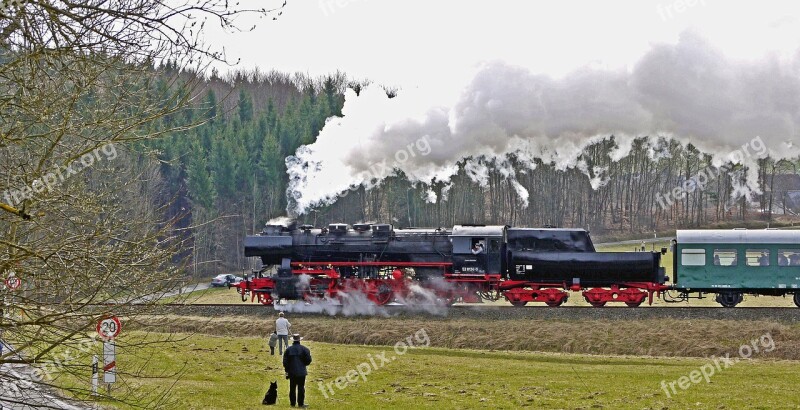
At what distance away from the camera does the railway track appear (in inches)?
1196

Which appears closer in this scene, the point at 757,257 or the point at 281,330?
the point at 281,330

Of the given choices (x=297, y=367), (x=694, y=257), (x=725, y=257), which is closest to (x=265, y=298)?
(x=694, y=257)

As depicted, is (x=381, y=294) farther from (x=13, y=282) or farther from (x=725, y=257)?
(x=13, y=282)

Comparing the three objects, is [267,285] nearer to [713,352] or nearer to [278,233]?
[278,233]

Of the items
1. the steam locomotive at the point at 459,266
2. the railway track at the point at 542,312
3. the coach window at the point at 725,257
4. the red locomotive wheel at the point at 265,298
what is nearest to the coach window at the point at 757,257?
the coach window at the point at 725,257

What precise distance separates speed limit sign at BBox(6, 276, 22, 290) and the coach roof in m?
29.5

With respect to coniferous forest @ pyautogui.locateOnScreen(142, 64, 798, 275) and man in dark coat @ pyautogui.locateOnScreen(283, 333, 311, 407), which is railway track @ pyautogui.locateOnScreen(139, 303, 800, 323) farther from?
coniferous forest @ pyautogui.locateOnScreen(142, 64, 798, 275)

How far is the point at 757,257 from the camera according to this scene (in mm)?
32906

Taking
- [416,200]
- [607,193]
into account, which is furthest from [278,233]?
[607,193]

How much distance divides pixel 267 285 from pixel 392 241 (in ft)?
19.3

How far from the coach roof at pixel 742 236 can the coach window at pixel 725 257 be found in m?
0.39

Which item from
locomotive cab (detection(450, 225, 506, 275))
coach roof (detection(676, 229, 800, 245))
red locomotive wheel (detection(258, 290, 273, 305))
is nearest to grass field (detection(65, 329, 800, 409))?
locomotive cab (detection(450, 225, 506, 275))

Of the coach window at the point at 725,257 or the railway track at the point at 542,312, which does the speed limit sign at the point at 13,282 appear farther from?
the coach window at the point at 725,257

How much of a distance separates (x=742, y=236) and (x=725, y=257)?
1037mm
